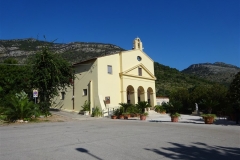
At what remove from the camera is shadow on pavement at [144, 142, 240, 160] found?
623cm

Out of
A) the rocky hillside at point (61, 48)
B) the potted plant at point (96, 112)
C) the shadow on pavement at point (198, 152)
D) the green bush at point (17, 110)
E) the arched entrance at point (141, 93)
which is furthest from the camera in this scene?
the rocky hillside at point (61, 48)

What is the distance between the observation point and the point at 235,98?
14.8 m

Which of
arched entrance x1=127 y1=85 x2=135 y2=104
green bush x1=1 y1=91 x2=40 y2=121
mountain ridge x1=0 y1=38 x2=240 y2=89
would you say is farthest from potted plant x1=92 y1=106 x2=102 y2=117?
mountain ridge x1=0 y1=38 x2=240 y2=89

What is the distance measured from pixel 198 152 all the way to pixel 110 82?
2150cm

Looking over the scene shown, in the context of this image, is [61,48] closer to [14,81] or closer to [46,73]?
[14,81]

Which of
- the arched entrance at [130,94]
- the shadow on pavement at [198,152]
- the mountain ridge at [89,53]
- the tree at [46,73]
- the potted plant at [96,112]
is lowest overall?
the shadow on pavement at [198,152]

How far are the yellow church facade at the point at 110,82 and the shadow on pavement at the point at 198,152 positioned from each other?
18.6 metres

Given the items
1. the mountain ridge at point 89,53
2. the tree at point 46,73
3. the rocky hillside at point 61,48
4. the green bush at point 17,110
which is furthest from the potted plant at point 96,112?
the rocky hillside at point 61,48

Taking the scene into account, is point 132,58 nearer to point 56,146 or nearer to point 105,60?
point 105,60

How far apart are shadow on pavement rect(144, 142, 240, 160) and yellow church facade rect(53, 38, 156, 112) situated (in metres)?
18.6

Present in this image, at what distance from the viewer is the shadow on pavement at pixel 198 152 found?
6.23 m

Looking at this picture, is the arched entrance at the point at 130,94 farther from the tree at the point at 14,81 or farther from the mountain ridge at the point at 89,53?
the mountain ridge at the point at 89,53

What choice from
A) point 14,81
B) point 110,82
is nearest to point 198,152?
point 14,81

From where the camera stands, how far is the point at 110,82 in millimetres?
27844
